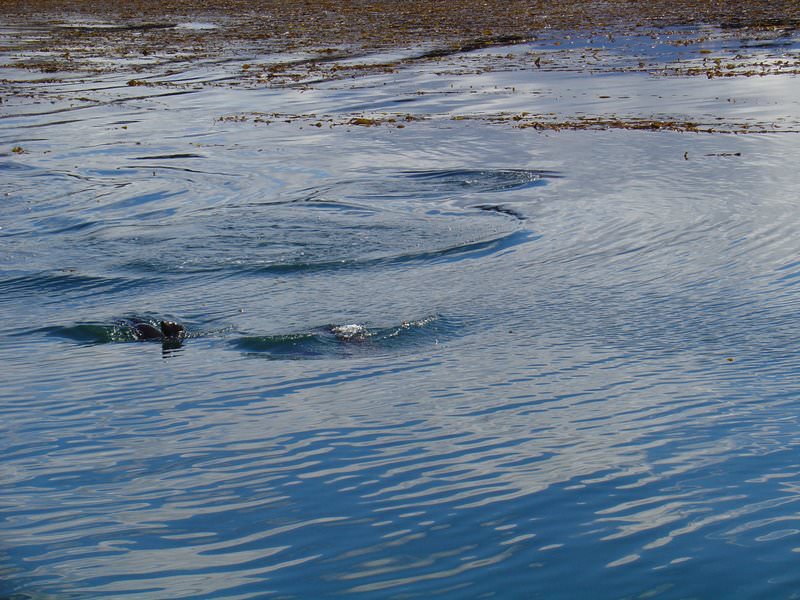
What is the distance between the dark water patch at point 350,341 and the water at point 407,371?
0.03 meters

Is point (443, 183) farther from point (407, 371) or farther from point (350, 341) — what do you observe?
point (407, 371)

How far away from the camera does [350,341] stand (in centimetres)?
658

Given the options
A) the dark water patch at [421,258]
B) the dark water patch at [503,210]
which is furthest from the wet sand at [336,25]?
the dark water patch at [421,258]

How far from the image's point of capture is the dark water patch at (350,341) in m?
6.39

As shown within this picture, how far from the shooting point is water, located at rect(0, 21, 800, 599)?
397 cm

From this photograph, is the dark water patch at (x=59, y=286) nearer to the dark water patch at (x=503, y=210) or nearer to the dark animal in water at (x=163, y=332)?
the dark animal in water at (x=163, y=332)

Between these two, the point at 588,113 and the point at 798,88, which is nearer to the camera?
the point at 588,113

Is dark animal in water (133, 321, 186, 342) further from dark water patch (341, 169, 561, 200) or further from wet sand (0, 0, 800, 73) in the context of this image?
wet sand (0, 0, 800, 73)

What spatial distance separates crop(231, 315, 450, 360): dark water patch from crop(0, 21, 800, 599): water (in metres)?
0.03

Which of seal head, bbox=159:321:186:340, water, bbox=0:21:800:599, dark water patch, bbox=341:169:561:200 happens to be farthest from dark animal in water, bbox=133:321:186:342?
dark water patch, bbox=341:169:561:200

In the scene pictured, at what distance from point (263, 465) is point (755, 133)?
374 inches

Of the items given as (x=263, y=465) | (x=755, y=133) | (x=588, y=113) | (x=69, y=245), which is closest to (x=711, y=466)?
(x=263, y=465)

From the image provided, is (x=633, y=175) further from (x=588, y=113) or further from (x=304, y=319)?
(x=304, y=319)

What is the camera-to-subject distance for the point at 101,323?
7133 millimetres
